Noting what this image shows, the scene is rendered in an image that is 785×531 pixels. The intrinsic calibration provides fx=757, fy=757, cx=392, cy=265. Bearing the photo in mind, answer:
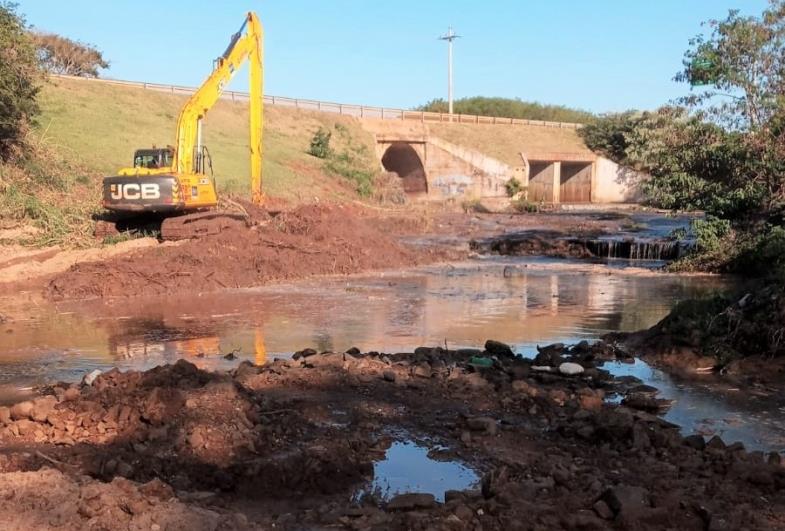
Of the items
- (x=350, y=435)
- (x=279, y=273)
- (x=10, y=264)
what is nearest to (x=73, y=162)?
(x=10, y=264)

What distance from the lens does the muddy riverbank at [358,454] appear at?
4.96 metres

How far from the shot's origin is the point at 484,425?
283 inches

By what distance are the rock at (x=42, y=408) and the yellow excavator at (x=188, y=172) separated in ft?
43.3

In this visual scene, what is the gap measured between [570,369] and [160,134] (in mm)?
34640

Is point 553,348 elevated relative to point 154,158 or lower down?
lower down

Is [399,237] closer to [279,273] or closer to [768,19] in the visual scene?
[279,273]

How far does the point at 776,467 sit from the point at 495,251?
2211 centimetres

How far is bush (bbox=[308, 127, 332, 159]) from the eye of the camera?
48969 millimetres

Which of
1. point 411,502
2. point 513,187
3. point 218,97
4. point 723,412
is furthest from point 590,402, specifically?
point 513,187

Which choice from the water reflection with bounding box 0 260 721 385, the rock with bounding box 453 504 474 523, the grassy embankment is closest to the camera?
the rock with bounding box 453 504 474 523

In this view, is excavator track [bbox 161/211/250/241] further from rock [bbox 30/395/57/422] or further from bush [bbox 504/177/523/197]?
bush [bbox 504/177/523/197]

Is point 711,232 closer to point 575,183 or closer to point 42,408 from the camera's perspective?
point 42,408

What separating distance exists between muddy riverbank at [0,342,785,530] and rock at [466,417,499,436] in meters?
0.02

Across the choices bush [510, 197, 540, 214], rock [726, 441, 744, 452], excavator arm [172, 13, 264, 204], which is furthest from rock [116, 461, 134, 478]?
bush [510, 197, 540, 214]
